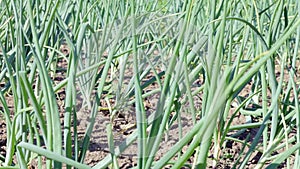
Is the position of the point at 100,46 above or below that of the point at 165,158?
above

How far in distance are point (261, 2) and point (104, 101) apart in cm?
105

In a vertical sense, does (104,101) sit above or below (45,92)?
below

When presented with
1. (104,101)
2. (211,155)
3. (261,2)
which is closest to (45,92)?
(211,155)

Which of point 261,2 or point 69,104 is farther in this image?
point 261,2

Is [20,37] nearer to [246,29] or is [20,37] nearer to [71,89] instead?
[71,89]

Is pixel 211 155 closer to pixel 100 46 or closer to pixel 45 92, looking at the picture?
pixel 100 46

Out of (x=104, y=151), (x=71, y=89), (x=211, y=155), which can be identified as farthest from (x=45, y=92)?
(x=211, y=155)

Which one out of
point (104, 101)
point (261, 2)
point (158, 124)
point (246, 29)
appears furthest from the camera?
point (261, 2)

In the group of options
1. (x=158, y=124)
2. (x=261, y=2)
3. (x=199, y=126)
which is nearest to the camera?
(x=199, y=126)

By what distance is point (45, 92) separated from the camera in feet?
3.36

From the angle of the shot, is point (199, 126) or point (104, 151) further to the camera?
point (104, 151)

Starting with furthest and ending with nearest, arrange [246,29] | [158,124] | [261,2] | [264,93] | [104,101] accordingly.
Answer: [261,2] < [104,101] < [246,29] < [264,93] < [158,124]

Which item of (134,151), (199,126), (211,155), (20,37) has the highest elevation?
(20,37)

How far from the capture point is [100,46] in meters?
1.29
